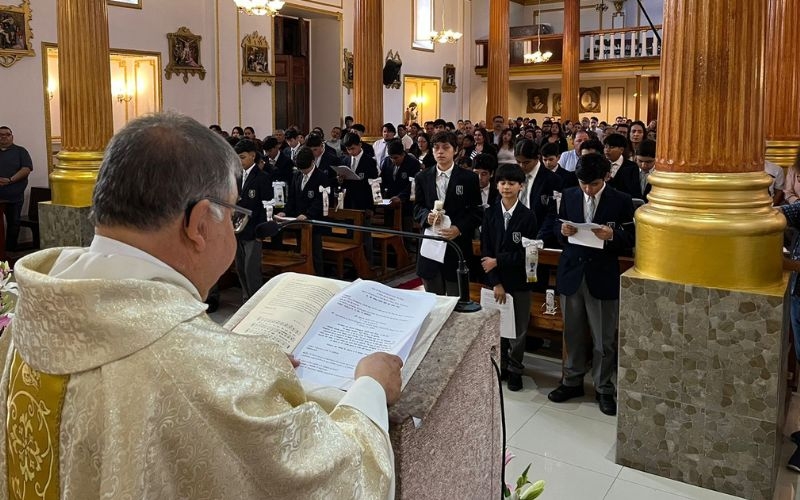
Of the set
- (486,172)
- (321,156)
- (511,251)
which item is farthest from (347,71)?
(511,251)

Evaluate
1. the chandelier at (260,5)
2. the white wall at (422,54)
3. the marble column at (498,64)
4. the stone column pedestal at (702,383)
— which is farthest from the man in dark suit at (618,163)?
the white wall at (422,54)

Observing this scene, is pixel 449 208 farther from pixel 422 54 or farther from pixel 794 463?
pixel 422 54

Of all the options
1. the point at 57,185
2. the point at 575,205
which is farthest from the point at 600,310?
the point at 57,185

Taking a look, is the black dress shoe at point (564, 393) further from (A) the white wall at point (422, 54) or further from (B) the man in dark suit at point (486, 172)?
(A) the white wall at point (422, 54)

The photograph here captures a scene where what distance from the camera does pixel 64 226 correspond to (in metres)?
7.27

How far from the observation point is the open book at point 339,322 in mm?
1683

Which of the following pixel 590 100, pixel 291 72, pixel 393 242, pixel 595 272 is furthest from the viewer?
pixel 590 100

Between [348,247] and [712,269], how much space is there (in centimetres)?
505

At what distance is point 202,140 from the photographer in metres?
1.36

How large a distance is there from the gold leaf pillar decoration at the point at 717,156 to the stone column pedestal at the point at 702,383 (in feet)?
0.43

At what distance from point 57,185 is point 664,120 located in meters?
5.93

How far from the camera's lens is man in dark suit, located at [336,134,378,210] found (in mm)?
8781

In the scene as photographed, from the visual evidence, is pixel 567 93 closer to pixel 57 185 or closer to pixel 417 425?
pixel 57 185

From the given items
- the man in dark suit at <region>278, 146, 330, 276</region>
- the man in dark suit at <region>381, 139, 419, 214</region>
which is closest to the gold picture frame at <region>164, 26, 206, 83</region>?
the man in dark suit at <region>381, 139, 419, 214</region>
